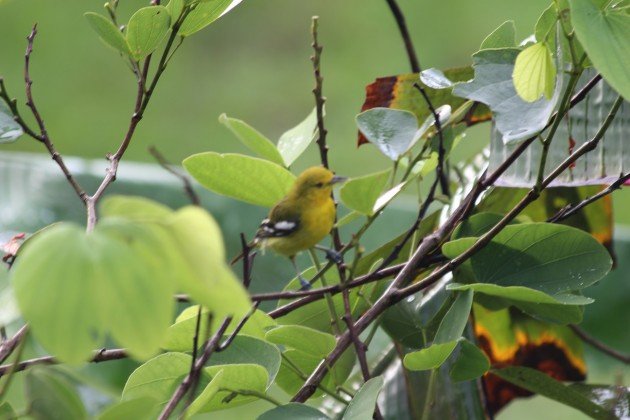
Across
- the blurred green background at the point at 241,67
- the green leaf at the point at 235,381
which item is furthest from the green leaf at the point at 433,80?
the blurred green background at the point at 241,67

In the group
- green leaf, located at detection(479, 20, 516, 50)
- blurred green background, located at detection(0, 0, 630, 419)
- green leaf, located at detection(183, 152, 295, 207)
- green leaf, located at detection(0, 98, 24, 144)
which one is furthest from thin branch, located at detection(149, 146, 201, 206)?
blurred green background, located at detection(0, 0, 630, 419)

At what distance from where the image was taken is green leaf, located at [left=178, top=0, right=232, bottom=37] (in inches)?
24.6

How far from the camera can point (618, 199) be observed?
3377mm

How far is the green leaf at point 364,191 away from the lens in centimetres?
55

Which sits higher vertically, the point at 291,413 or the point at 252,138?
the point at 252,138

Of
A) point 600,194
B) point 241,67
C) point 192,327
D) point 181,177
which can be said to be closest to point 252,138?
point 181,177

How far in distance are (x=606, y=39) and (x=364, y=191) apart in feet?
0.57

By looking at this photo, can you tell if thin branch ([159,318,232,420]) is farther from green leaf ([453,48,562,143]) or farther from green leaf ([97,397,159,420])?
green leaf ([453,48,562,143])

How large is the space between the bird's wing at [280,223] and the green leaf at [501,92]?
0.26 meters

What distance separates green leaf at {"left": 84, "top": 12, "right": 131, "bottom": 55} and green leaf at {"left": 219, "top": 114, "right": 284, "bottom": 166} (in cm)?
10

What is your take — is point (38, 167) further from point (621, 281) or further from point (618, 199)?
point (618, 199)

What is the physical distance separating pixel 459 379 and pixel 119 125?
3.61 meters

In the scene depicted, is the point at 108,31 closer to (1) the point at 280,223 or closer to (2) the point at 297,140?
(2) the point at 297,140

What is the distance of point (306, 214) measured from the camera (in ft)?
2.56
